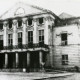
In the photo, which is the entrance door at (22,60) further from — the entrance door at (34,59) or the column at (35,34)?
the column at (35,34)

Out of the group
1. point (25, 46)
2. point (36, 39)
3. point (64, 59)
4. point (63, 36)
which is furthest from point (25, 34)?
point (64, 59)

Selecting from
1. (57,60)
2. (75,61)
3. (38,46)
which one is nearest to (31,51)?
(38,46)

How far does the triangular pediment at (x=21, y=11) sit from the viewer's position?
24.4 meters

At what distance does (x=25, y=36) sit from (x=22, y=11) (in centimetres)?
270

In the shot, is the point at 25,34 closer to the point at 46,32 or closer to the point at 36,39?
the point at 36,39

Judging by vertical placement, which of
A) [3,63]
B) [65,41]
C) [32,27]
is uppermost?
[32,27]

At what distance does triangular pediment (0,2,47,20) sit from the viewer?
24359mm

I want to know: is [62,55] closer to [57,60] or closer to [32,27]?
[57,60]

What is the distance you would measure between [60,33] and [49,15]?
82.8 inches

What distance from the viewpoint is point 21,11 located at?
25.6 meters

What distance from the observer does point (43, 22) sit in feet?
79.0

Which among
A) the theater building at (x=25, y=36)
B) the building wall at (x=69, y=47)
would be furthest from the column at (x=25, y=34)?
the building wall at (x=69, y=47)

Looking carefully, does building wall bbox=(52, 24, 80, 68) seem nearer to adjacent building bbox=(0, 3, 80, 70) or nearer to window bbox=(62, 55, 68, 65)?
adjacent building bbox=(0, 3, 80, 70)

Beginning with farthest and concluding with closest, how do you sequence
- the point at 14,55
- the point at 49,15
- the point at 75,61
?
the point at 14,55 < the point at 49,15 < the point at 75,61
